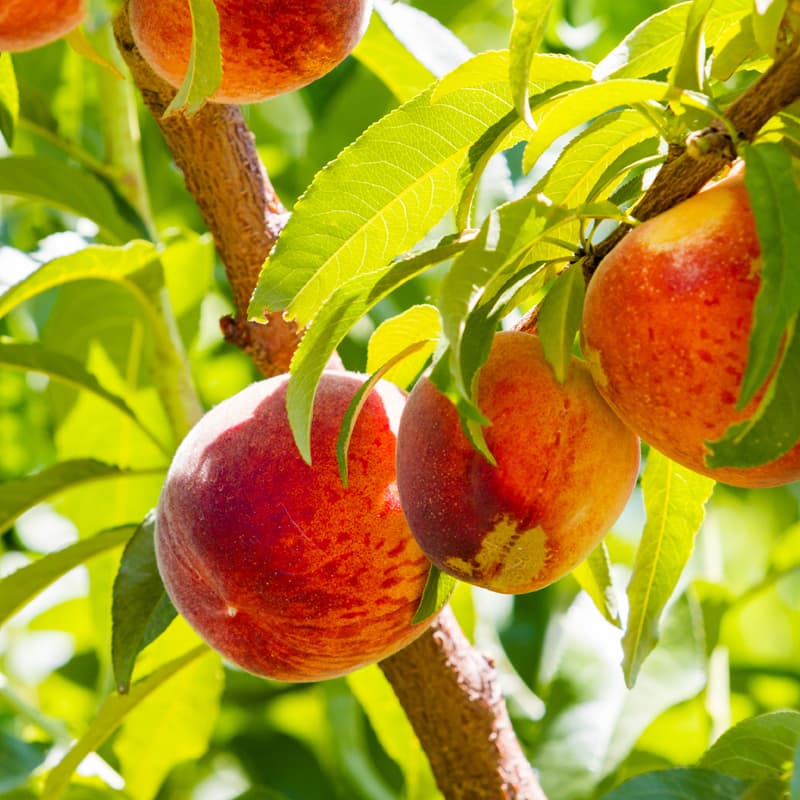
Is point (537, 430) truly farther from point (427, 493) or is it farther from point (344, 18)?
point (344, 18)

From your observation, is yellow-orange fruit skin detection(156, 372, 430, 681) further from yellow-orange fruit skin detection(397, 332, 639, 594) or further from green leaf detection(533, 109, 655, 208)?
green leaf detection(533, 109, 655, 208)

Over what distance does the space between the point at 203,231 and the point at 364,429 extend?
136cm

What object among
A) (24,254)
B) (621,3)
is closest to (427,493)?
(24,254)

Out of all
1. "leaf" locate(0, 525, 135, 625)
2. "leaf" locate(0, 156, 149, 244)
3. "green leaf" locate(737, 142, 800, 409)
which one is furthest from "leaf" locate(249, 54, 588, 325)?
"leaf" locate(0, 156, 149, 244)

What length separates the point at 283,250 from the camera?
0.77 m

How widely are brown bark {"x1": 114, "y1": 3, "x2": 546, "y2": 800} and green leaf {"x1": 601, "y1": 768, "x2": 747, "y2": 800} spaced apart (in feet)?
1.35

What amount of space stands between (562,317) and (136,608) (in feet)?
1.63

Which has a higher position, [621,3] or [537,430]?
[537,430]

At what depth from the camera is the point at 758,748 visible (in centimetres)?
77

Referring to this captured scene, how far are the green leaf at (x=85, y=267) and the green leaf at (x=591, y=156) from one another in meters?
0.54

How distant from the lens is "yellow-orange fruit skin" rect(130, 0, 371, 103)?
2.58ft

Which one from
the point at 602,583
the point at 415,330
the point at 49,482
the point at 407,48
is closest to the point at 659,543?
the point at 602,583

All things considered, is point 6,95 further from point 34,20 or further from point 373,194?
point 373,194

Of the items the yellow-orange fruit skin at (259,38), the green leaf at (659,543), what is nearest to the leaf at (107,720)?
the green leaf at (659,543)
